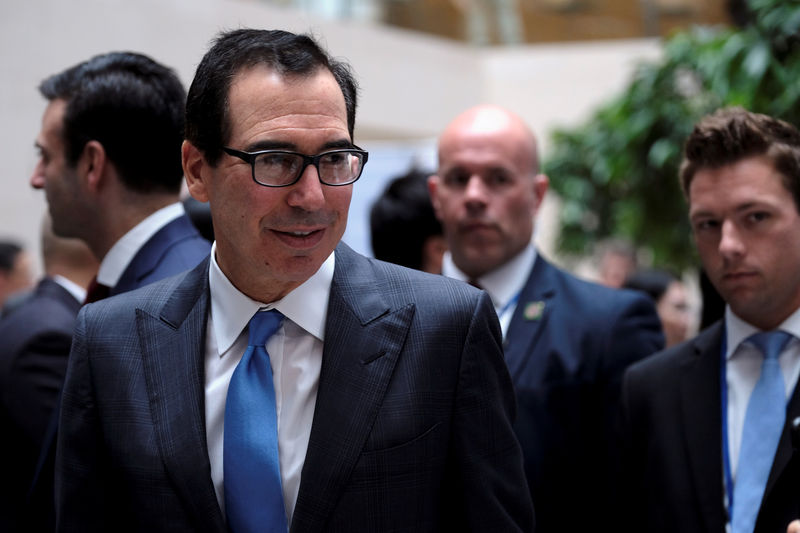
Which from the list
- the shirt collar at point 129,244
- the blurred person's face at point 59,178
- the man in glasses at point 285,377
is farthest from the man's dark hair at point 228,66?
the blurred person's face at point 59,178

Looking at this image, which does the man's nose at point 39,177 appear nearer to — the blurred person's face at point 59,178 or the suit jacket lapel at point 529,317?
the blurred person's face at point 59,178

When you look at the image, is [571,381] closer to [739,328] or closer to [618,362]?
[618,362]

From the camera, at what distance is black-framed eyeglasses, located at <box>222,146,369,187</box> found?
1.87 metres

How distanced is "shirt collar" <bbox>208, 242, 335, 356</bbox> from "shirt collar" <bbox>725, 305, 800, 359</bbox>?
4.04 feet

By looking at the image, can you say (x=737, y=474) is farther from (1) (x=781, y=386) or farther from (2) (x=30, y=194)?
(2) (x=30, y=194)

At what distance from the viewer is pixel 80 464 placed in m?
1.96

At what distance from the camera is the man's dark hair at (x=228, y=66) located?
6.33ft

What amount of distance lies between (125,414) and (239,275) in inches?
13.6

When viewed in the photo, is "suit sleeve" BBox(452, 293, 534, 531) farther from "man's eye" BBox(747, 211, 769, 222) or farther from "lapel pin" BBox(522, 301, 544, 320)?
"lapel pin" BBox(522, 301, 544, 320)

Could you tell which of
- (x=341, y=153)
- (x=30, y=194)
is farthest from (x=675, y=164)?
(x=30, y=194)

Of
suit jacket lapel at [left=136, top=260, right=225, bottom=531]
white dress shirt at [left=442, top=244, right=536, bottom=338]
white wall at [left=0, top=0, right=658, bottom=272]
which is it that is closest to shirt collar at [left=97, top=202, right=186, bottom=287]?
suit jacket lapel at [left=136, top=260, right=225, bottom=531]

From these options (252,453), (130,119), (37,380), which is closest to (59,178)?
(130,119)

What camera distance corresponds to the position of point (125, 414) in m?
1.96

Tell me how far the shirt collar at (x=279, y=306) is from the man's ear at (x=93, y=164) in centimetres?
83
